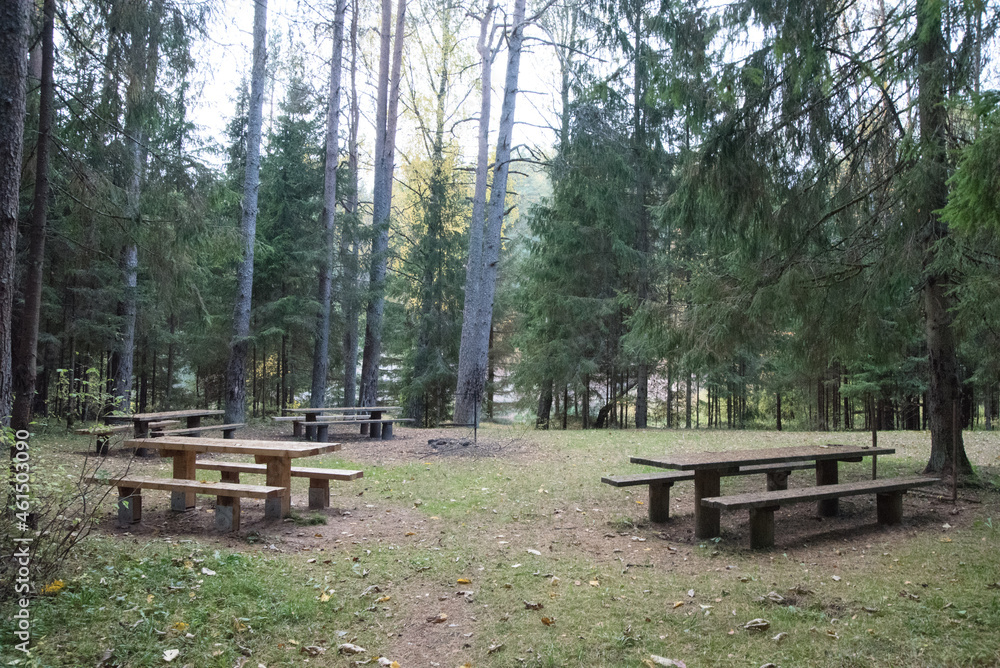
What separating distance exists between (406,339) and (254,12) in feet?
35.2

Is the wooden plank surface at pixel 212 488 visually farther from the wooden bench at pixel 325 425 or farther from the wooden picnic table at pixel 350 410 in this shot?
the wooden picnic table at pixel 350 410

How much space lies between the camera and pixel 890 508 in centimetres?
568

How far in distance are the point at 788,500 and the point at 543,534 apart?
6.82 feet

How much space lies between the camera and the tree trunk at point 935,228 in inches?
233

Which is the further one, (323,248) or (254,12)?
(323,248)

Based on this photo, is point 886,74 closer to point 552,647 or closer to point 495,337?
point 552,647

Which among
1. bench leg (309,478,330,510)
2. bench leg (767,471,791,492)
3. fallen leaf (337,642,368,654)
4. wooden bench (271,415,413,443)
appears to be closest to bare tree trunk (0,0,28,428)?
bench leg (309,478,330,510)

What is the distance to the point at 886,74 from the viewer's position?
656cm

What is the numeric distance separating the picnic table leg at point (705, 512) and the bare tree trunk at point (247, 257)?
35.0ft

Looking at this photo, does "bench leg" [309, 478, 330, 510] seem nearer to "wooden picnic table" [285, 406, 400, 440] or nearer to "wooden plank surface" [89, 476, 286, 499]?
"wooden plank surface" [89, 476, 286, 499]

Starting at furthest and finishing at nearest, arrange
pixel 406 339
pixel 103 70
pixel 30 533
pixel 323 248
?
1. pixel 406 339
2. pixel 323 248
3. pixel 103 70
4. pixel 30 533

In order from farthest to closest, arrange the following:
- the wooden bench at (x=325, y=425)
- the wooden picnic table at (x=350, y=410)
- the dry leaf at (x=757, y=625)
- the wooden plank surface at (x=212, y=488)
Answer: the wooden picnic table at (x=350, y=410)
the wooden bench at (x=325, y=425)
the wooden plank surface at (x=212, y=488)
the dry leaf at (x=757, y=625)

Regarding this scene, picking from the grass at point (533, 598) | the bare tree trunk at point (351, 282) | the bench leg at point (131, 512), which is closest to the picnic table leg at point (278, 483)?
the grass at point (533, 598)

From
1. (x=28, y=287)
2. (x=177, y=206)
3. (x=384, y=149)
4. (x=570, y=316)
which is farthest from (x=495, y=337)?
(x=28, y=287)
